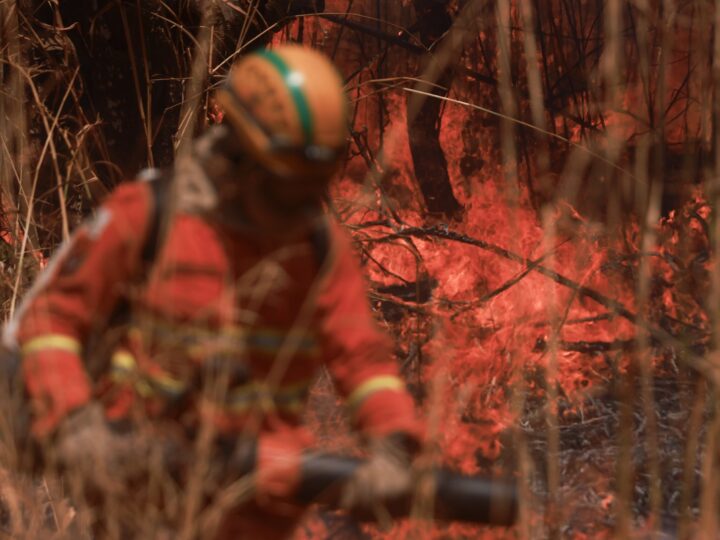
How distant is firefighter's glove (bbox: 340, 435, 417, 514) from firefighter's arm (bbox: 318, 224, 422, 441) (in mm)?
39

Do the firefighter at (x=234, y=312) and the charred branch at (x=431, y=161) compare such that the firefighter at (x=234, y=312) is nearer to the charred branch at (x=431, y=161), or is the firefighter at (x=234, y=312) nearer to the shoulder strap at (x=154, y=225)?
the shoulder strap at (x=154, y=225)

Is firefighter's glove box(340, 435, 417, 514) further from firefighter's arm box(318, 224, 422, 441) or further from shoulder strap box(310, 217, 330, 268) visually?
shoulder strap box(310, 217, 330, 268)

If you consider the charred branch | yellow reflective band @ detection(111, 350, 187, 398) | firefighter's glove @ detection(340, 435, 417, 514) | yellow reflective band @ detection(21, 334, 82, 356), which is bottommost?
firefighter's glove @ detection(340, 435, 417, 514)

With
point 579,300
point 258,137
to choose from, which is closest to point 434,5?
point 579,300

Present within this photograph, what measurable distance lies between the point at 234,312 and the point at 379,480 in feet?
0.94

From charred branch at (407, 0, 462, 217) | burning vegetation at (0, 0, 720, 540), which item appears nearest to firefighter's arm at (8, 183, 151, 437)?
burning vegetation at (0, 0, 720, 540)

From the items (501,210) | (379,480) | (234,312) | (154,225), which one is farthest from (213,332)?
(501,210)

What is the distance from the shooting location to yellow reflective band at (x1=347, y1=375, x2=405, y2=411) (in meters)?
1.31

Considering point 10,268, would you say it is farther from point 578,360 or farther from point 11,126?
point 578,360

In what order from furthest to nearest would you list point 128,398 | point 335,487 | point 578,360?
point 578,360
point 128,398
point 335,487

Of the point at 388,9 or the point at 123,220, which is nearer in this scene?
the point at 123,220

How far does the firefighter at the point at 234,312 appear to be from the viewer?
116 cm

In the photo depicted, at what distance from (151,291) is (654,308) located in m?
2.84

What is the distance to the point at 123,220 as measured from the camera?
119 cm
